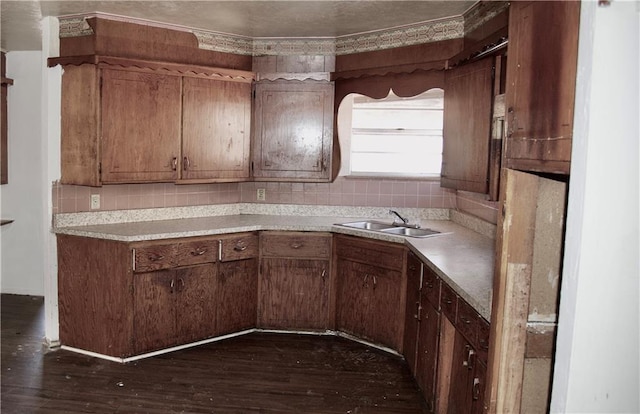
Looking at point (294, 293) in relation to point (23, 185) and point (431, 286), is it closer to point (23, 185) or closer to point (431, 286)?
point (431, 286)

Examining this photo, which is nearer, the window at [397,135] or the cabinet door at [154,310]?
the cabinet door at [154,310]

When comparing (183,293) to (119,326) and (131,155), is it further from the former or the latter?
(131,155)

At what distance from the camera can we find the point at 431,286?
3.22 metres

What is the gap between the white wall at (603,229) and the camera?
1.36 metres

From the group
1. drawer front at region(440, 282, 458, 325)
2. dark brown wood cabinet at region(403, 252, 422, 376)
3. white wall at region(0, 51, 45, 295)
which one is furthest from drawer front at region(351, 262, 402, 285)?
white wall at region(0, 51, 45, 295)

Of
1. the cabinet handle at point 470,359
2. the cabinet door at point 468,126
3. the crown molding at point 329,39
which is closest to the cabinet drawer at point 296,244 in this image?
the cabinet door at point 468,126

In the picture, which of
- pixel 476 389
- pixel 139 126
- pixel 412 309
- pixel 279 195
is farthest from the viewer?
pixel 279 195

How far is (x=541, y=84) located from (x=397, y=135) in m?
3.32

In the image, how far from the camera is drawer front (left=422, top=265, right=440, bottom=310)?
3.09 m

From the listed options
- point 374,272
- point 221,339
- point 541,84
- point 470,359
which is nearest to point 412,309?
point 374,272

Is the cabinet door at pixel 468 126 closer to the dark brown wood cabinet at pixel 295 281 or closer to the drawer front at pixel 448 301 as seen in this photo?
the drawer front at pixel 448 301

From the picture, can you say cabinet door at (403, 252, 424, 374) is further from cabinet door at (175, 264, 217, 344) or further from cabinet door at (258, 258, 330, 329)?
cabinet door at (175, 264, 217, 344)

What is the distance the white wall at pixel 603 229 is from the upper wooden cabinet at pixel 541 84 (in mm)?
59

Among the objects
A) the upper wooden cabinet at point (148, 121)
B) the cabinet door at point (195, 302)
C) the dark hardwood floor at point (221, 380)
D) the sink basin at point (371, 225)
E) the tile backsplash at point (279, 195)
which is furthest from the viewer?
the sink basin at point (371, 225)
